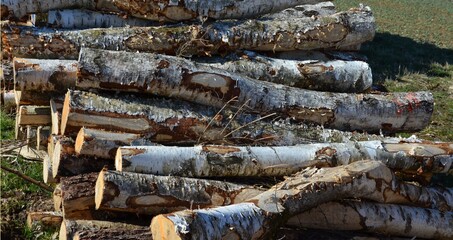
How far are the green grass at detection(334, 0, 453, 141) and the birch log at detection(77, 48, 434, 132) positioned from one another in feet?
6.60

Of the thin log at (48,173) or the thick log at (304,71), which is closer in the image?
the thin log at (48,173)

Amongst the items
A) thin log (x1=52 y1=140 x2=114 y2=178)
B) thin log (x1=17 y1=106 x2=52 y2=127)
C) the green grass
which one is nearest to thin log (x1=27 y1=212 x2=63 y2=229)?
thin log (x1=52 y1=140 x2=114 y2=178)

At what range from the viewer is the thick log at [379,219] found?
5160 millimetres

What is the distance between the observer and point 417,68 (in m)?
12.7

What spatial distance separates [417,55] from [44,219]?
10.4 meters

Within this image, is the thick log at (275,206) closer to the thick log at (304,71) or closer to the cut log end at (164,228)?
the cut log end at (164,228)

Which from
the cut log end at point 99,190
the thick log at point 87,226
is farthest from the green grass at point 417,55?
the cut log end at point 99,190

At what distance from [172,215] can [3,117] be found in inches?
179

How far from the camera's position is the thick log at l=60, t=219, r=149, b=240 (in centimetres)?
471

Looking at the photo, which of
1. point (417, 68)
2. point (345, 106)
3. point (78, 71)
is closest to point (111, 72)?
point (78, 71)

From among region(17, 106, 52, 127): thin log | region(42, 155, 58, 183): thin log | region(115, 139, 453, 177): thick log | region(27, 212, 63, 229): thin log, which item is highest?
region(115, 139, 453, 177): thick log

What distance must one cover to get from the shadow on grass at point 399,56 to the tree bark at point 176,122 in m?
5.56

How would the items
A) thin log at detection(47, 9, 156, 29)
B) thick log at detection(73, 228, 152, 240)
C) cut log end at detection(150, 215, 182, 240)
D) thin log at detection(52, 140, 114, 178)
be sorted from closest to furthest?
1. cut log end at detection(150, 215, 182, 240)
2. thick log at detection(73, 228, 152, 240)
3. thin log at detection(52, 140, 114, 178)
4. thin log at detection(47, 9, 156, 29)

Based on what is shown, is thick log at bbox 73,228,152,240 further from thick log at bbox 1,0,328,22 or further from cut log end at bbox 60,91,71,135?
thick log at bbox 1,0,328,22
